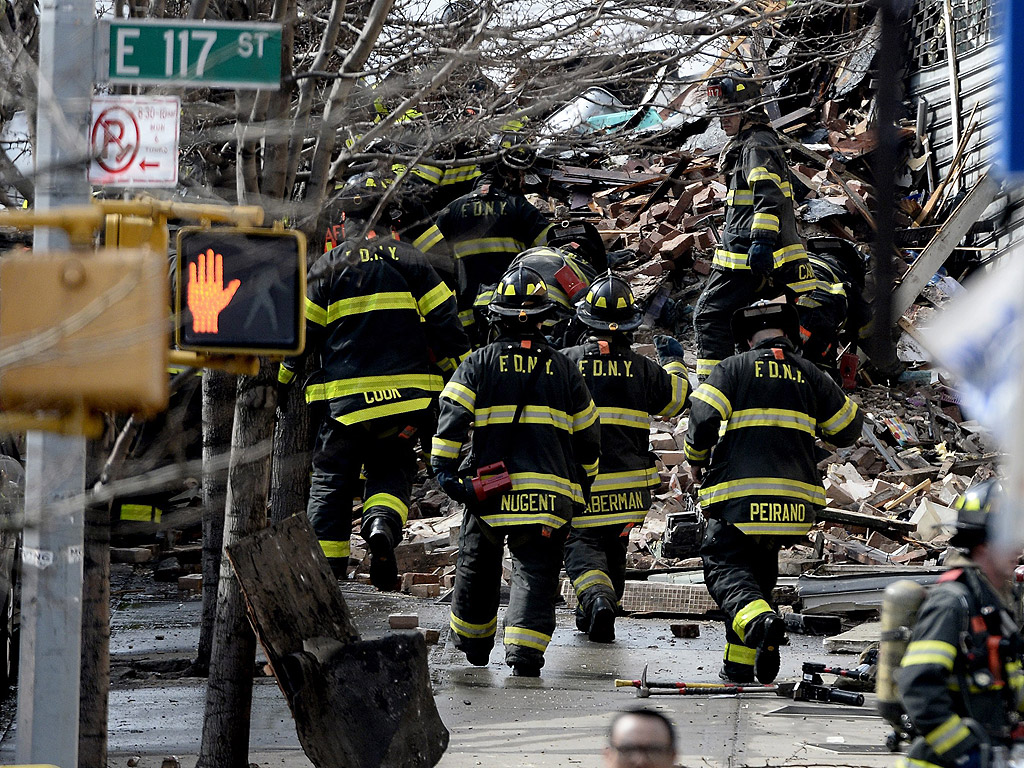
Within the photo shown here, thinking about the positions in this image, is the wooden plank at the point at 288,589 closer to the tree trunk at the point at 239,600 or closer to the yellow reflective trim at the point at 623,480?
the tree trunk at the point at 239,600

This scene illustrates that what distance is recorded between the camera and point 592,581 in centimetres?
902

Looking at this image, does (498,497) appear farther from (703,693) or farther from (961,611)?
(961,611)

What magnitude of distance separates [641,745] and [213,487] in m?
5.07

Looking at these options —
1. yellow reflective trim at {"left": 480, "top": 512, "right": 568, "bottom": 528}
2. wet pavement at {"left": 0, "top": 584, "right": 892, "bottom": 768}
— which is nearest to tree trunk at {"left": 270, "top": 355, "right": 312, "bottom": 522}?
wet pavement at {"left": 0, "top": 584, "right": 892, "bottom": 768}

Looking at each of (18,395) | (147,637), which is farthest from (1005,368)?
(147,637)

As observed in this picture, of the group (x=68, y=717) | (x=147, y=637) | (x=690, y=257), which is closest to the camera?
(x=68, y=717)

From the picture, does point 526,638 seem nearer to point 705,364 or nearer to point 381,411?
point 381,411

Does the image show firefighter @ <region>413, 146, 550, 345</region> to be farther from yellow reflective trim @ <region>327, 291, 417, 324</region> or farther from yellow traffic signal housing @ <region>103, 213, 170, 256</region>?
yellow traffic signal housing @ <region>103, 213, 170, 256</region>

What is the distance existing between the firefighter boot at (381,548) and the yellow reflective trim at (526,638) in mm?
1223

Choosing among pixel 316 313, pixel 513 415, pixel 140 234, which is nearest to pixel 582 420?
pixel 513 415

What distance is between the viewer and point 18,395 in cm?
402

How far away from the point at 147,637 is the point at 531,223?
546 cm

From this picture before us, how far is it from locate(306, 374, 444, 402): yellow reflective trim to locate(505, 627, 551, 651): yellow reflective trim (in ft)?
6.69

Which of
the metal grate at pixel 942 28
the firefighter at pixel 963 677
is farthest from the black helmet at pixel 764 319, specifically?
the metal grate at pixel 942 28
